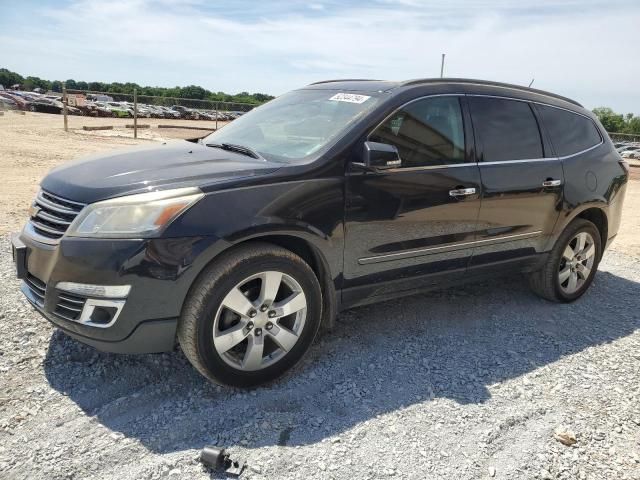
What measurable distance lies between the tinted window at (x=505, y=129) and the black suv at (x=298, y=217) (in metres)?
0.01

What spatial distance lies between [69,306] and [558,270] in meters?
3.87

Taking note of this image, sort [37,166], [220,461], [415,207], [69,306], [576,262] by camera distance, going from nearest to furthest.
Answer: [220,461], [69,306], [415,207], [576,262], [37,166]

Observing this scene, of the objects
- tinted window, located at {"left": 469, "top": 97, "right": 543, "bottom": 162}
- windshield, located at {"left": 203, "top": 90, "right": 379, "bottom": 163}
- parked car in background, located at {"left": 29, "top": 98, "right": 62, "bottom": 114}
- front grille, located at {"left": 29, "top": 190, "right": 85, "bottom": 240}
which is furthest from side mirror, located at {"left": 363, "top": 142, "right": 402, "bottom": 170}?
parked car in background, located at {"left": 29, "top": 98, "right": 62, "bottom": 114}

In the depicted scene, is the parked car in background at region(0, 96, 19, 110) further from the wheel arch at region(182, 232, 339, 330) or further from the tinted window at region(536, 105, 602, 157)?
the wheel arch at region(182, 232, 339, 330)

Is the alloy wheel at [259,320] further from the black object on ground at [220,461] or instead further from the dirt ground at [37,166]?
the dirt ground at [37,166]

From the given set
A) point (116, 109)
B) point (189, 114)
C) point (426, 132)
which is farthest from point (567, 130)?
point (116, 109)

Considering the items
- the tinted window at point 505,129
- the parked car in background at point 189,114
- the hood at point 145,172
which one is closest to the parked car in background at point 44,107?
the parked car in background at point 189,114

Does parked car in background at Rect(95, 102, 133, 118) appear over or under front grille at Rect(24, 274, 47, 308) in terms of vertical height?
under

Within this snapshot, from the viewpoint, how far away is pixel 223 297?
2.83 meters

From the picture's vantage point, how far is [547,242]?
445 centimetres

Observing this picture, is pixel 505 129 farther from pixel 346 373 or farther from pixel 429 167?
pixel 346 373

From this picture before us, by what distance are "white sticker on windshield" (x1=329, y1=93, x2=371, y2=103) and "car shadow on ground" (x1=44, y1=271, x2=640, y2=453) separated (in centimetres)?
163

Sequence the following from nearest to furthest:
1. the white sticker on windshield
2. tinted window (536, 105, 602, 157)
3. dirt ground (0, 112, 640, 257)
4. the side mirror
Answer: the side mirror, the white sticker on windshield, tinted window (536, 105, 602, 157), dirt ground (0, 112, 640, 257)

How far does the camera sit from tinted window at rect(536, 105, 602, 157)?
4458mm
